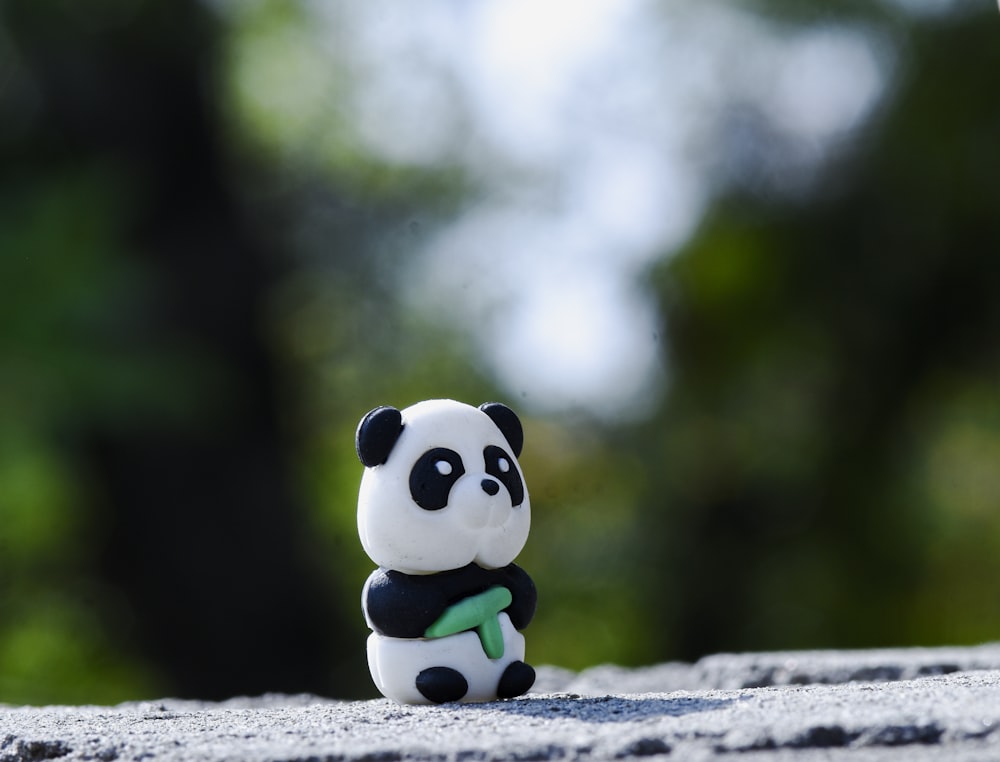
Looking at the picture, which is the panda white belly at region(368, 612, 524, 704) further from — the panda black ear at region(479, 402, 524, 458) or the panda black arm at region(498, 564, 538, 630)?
the panda black ear at region(479, 402, 524, 458)

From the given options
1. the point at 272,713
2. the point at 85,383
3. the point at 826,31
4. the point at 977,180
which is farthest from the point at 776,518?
the point at 272,713

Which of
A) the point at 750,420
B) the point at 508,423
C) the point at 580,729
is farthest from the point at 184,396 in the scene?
the point at 580,729

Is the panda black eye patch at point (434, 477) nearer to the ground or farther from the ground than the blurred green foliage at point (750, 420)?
nearer to the ground

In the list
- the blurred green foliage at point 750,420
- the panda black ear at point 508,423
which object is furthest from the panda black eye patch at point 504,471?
the blurred green foliage at point 750,420

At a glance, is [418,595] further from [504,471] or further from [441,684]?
[504,471]

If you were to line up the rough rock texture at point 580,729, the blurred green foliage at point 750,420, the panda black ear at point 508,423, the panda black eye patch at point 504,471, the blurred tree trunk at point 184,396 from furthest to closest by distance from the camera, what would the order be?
the blurred green foliage at point 750,420 < the blurred tree trunk at point 184,396 < the panda black ear at point 508,423 < the panda black eye patch at point 504,471 < the rough rock texture at point 580,729

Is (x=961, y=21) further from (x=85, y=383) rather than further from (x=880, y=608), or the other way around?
(x=85, y=383)

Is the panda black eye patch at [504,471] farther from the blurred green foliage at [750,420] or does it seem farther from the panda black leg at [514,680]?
the blurred green foliage at [750,420]

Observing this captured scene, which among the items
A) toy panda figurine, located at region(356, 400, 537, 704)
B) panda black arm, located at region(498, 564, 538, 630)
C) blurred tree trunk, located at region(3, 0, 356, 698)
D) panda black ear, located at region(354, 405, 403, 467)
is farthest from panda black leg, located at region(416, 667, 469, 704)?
blurred tree trunk, located at region(3, 0, 356, 698)
